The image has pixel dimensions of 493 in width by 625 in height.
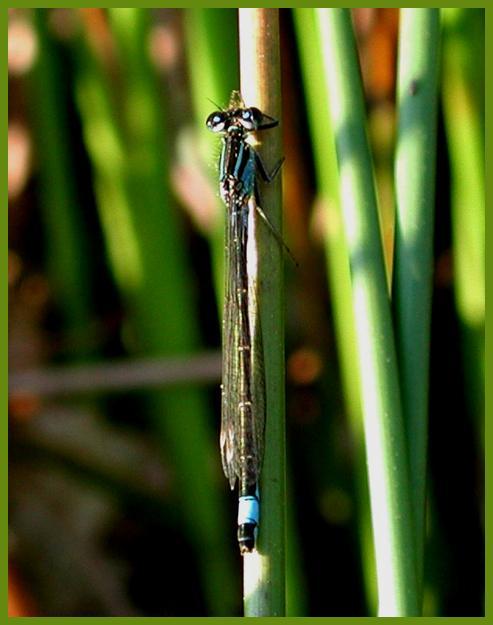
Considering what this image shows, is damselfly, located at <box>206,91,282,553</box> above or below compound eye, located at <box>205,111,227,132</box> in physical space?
below

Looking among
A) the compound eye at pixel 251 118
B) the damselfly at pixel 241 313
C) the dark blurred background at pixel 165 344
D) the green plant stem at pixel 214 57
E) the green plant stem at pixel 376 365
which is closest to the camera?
the green plant stem at pixel 376 365

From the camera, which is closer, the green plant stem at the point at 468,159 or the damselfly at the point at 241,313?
the damselfly at the point at 241,313

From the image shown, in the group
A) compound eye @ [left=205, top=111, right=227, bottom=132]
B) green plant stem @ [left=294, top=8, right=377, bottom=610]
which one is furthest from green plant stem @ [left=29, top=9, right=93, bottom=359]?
compound eye @ [left=205, top=111, right=227, bottom=132]

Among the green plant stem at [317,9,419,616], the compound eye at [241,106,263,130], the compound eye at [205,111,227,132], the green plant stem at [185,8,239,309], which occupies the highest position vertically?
the green plant stem at [185,8,239,309]

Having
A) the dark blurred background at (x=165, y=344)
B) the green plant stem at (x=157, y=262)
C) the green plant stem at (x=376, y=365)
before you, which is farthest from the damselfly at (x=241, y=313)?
the green plant stem at (x=157, y=262)

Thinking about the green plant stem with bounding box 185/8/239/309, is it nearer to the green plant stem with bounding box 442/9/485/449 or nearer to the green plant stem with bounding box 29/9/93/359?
the green plant stem with bounding box 442/9/485/449

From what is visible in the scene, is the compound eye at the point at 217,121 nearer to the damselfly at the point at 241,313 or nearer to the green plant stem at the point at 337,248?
the damselfly at the point at 241,313

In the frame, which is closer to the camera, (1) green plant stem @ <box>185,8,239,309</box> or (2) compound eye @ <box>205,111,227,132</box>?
(2) compound eye @ <box>205,111,227,132</box>
